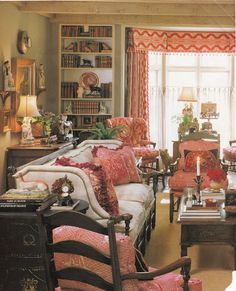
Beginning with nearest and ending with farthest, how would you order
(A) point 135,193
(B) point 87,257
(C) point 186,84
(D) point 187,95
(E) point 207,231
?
(B) point 87,257
(E) point 207,231
(A) point 135,193
(D) point 187,95
(C) point 186,84

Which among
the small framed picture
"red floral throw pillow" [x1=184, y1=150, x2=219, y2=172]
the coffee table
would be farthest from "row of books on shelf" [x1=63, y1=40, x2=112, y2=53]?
the coffee table

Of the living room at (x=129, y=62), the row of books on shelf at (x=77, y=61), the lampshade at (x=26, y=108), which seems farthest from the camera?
the row of books on shelf at (x=77, y=61)

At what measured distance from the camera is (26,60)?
761 cm

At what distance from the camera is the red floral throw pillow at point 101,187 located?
14.7 ft

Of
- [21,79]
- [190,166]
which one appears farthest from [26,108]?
[190,166]

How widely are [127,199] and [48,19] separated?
15.7 ft

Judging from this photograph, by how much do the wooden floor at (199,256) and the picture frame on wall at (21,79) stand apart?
226cm

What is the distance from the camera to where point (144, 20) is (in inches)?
368

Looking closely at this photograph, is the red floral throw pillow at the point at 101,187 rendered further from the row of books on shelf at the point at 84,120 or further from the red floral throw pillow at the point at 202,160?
the row of books on shelf at the point at 84,120

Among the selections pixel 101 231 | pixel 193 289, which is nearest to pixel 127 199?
pixel 193 289

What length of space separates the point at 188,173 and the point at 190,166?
0.41ft

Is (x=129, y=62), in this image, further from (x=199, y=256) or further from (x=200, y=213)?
(x=200, y=213)

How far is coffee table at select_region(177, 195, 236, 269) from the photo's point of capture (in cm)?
467

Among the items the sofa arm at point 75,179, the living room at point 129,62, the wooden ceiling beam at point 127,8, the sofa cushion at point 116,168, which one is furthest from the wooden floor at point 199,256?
the wooden ceiling beam at point 127,8
